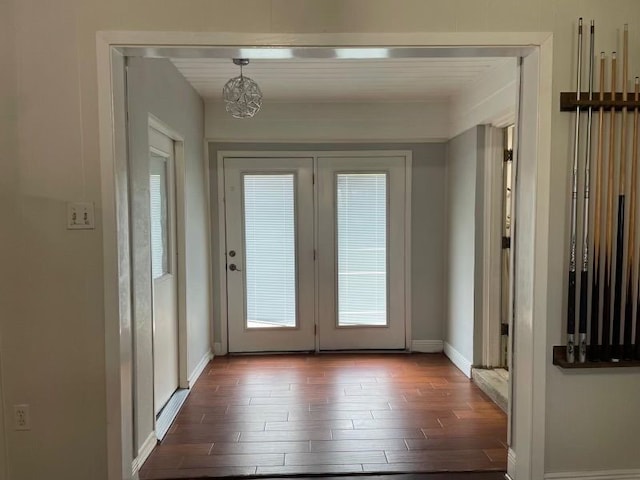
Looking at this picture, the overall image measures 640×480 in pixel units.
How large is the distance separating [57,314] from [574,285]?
2312mm

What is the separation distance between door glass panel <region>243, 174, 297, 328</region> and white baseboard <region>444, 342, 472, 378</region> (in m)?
1.51

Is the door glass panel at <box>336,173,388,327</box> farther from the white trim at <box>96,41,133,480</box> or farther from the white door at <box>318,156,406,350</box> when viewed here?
the white trim at <box>96,41,133,480</box>

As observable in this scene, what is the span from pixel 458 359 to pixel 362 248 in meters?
1.34

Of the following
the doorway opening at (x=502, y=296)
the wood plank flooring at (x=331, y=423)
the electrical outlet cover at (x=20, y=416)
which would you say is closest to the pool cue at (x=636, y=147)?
the wood plank flooring at (x=331, y=423)

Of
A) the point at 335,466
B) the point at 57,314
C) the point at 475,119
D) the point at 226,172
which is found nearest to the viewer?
the point at 57,314

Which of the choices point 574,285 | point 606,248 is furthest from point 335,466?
point 606,248

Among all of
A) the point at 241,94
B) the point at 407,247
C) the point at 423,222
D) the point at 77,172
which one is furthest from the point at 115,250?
the point at 423,222

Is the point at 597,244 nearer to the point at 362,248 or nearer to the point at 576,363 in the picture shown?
the point at 576,363

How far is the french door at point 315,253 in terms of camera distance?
4.39 metres

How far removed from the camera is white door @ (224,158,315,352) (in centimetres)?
438

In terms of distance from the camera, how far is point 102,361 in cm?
202

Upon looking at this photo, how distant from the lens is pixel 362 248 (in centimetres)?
447

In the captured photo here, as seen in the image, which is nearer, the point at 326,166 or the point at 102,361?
the point at 102,361

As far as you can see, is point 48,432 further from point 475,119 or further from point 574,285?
point 475,119
